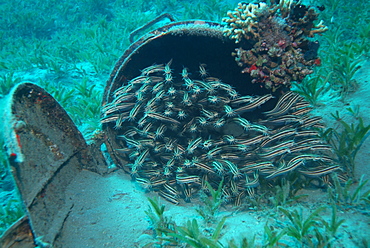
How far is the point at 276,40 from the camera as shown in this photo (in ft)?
13.2

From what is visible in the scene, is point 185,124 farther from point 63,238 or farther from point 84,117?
point 84,117

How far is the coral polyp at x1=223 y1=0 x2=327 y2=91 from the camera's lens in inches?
156

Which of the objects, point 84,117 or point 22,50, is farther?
point 22,50

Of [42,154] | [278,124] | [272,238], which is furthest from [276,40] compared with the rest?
[42,154]

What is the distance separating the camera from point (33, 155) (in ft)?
11.3

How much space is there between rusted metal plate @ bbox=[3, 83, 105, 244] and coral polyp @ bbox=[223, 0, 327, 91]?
3.64m

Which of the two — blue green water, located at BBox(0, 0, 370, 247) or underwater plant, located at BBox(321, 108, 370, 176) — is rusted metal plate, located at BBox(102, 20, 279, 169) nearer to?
blue green water, located at BBox(0, 0, 370, 247)

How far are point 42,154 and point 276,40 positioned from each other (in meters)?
4.44

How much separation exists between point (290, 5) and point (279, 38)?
578 millimetres

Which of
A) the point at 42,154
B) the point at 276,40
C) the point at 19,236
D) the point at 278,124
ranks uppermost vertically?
the point at 276,40

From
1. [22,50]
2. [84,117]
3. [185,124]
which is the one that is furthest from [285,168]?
[22,50]

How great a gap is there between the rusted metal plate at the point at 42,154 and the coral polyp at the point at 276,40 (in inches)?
143

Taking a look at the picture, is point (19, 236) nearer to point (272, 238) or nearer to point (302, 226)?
point (272, 238)

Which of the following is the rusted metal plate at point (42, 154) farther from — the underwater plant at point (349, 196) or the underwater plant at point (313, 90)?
the underwater plant at point (313, 90)
